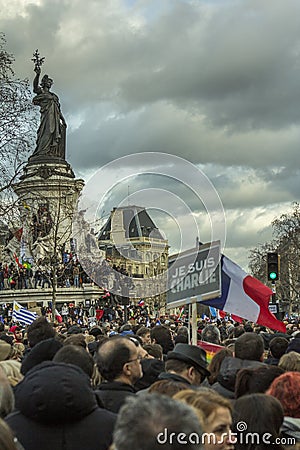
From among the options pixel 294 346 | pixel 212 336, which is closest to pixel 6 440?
pixel 294 346

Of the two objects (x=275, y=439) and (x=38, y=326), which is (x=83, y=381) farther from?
(x=38, y=326)

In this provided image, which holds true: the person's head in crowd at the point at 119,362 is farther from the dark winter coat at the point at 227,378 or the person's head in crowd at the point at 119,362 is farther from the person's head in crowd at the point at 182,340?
the person's head in crowd at the point at 182,340

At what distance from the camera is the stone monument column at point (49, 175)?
4384 cm

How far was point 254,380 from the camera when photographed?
5508mm

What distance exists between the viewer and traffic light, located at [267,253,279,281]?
847 inches

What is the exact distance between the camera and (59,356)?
20.2 feet

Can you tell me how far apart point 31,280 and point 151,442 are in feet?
138

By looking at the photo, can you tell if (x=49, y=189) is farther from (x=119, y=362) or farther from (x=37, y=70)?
(x=119, y=362)

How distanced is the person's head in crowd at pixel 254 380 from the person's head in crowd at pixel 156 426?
8.38ft

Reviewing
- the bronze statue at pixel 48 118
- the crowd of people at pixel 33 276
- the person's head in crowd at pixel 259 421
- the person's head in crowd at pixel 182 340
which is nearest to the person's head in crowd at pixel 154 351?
the person's head in crowd at pixel 182 340

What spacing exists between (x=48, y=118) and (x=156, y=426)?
168 ft

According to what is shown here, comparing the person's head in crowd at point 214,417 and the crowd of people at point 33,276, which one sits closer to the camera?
the person's head in crowd at point 214,417

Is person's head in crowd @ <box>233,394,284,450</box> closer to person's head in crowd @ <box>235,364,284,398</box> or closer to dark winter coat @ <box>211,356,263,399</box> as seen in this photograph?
person's head in crowd @ <box>235,364,284,398</box>

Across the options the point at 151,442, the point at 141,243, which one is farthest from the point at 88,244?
the point at 151,442
